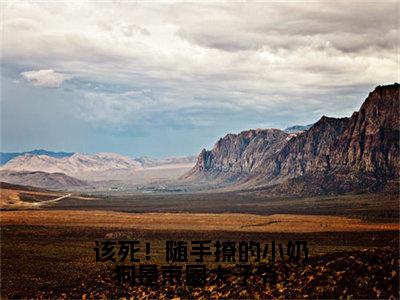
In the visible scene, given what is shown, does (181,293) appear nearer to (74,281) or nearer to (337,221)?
(74,281)

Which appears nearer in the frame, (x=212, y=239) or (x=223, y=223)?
(x=212, y=239)

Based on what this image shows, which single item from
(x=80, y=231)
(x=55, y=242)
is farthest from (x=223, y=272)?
(x=80, y=231)

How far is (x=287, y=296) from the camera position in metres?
39.2

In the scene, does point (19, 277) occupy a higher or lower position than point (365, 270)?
lower

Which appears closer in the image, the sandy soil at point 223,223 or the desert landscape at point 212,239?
the desert landscape at point 212,239

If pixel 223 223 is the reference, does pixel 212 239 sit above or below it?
above

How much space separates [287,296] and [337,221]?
3993 inches

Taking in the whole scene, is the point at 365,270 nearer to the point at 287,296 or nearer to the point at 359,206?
the point at 287,296

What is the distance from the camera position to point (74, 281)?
181 feet

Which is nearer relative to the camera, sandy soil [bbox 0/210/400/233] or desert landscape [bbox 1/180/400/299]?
desert landscape [bbox 1/180/400/299]

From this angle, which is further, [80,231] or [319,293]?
[80,231]

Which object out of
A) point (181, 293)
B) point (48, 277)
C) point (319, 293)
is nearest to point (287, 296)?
point (319, 293)

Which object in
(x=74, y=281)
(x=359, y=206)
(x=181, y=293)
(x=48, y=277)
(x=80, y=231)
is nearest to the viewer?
(x=181, y=293)

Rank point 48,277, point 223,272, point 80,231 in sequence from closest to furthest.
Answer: point 223,272 < point 48,277 < point 80,231
